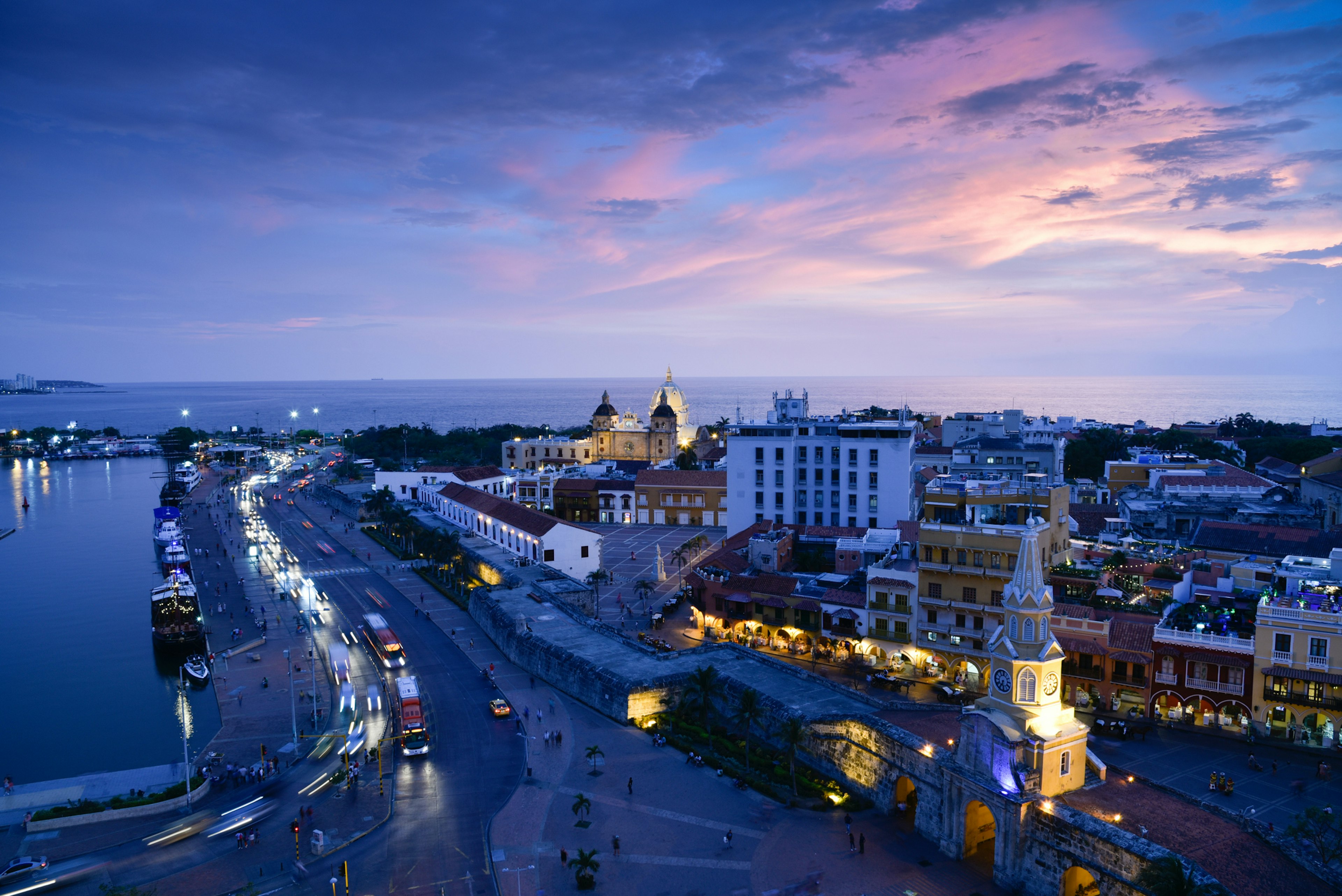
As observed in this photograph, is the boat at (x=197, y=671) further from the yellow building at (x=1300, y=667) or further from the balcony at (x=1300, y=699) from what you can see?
the balcony at (x=1300, y=699)

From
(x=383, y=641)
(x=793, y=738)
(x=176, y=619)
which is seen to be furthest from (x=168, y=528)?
(x=793, y=738)

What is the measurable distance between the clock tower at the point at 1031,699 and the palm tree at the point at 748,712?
408 inches

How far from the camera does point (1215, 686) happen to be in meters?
39.5

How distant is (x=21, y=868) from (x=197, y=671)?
993 inches

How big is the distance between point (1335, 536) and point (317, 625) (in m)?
70.0

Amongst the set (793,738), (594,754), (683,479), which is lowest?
(594,754)

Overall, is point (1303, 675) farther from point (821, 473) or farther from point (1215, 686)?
point (821, 473)

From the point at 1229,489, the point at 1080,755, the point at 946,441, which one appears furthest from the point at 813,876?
the point at 946,441

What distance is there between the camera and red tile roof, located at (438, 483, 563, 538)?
7625 cm

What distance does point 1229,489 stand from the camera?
73.1 m

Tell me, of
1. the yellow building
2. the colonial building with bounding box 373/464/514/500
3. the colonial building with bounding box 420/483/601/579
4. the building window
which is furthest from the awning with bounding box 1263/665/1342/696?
the colonial building with bounding box 373/464/514/500

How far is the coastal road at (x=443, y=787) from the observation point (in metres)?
29.5

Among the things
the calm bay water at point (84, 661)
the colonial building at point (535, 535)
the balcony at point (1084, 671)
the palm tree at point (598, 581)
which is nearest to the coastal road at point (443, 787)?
the palm tree at point (598, 581)

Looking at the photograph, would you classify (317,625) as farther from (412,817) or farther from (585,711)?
(412,817)
